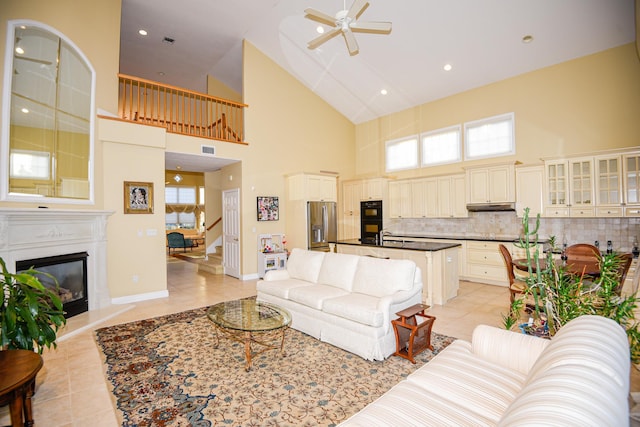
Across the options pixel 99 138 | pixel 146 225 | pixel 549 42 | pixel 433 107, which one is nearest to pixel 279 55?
pixel 433 107

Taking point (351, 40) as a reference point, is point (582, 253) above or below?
below

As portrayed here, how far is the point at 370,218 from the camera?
Result: 7941mm

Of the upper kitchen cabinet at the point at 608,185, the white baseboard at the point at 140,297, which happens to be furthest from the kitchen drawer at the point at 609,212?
the white baseboard at the point at 140,297

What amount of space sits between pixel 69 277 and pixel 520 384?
551cm

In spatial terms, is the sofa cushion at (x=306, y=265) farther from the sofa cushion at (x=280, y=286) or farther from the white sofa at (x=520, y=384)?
the white sofa at (x=520, y=384)

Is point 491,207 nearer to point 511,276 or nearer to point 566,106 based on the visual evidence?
point 566,106

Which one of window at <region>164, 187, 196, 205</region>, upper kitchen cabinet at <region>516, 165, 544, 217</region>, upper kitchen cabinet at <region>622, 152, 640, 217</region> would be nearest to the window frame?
upper kitchen cabinet at <region>516, 165, 544, 217</region>

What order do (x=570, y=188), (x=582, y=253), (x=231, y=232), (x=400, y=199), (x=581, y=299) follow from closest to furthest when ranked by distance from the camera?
(x=581, y=299)
(x=582, y=253)
(x=570, y=188)
(x=231, y=232)
(x=400, y=199)

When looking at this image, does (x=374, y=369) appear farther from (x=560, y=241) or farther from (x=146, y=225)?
(x=560, y=241)

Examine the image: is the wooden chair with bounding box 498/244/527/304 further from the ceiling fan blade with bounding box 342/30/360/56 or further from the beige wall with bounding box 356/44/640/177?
the ceiling fan blade with bounding box 342/30/360/56

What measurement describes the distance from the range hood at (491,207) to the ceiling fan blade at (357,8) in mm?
4453

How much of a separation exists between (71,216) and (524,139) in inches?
311

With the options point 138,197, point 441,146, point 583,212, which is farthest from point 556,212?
point 138,197

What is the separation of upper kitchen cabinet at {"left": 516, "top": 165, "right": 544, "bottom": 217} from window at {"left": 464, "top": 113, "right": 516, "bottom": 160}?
611mm
